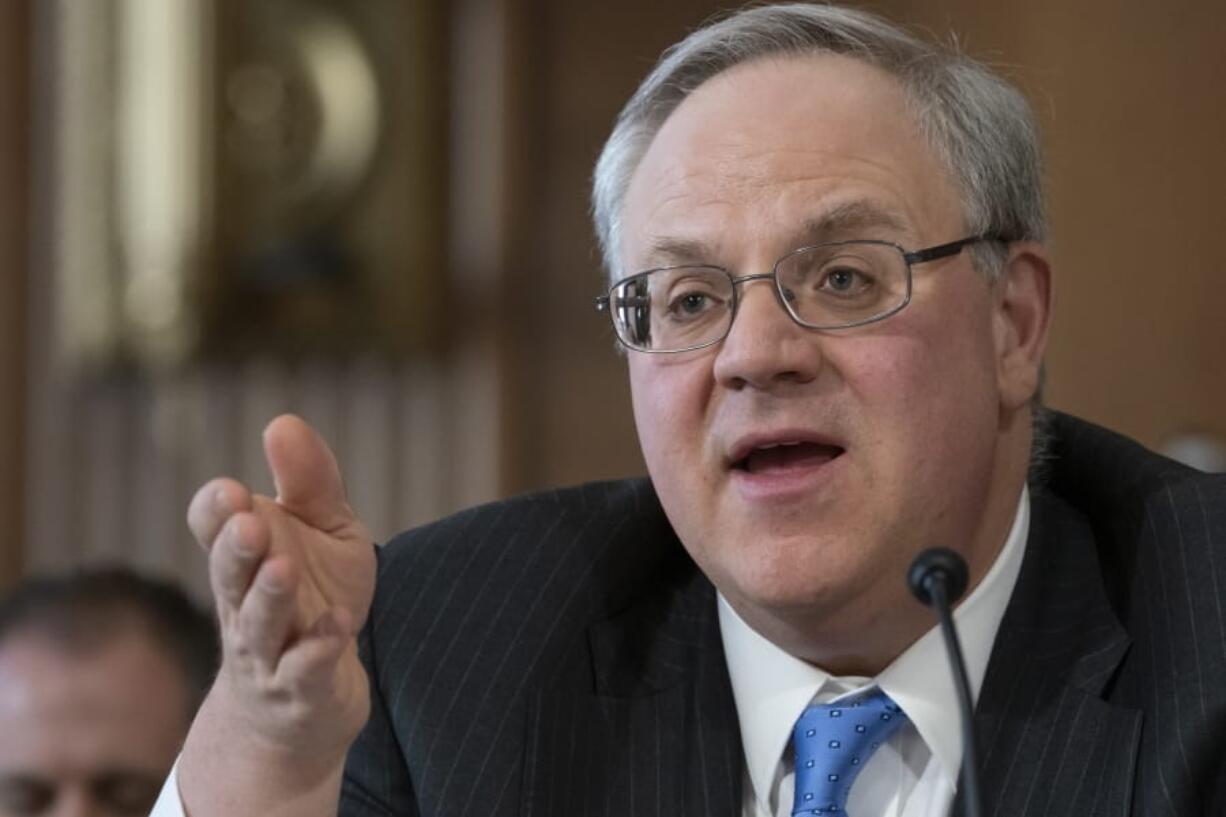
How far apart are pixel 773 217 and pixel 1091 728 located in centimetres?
57

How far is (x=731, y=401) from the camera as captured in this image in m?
1.90

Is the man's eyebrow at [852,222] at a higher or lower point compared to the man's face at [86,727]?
higher

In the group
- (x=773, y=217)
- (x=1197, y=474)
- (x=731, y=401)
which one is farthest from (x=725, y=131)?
(x=1197, y=474)

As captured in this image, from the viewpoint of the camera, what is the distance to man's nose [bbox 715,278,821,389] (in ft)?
6.10

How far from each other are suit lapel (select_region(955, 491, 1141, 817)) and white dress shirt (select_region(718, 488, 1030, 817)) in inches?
0.9

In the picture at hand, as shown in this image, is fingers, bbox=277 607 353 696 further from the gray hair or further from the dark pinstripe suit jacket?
the gray hair

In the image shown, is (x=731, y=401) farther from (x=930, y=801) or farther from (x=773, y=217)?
(x=930, y=801)

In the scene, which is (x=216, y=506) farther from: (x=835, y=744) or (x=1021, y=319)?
(x=1021, y=319)

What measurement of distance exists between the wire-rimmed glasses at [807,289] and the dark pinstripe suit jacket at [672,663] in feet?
0.98

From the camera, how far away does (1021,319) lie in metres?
2.10

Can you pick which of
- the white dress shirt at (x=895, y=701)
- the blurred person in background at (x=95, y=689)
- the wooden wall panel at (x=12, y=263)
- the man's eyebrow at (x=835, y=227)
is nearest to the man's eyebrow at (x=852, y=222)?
the man's eyebrow at (x=835, y=227)

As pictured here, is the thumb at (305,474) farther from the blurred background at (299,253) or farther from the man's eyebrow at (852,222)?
the blurred background at (299,253)

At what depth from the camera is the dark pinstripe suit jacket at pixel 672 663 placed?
1.85 metres

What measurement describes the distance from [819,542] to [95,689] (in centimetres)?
102
